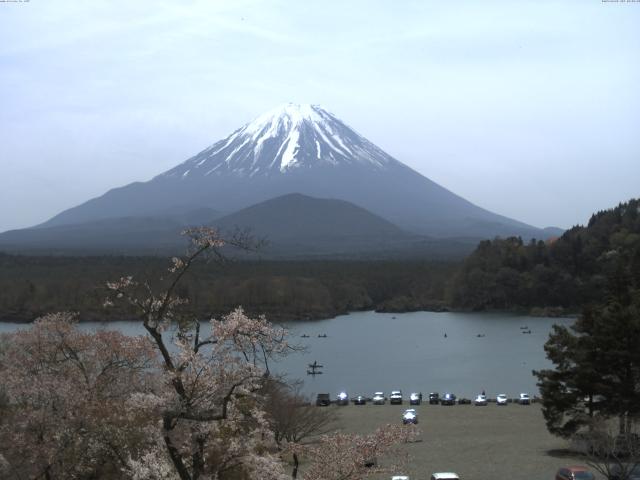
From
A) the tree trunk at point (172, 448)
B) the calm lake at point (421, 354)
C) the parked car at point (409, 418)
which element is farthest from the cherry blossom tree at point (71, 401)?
the calm lake at point (421, 354)

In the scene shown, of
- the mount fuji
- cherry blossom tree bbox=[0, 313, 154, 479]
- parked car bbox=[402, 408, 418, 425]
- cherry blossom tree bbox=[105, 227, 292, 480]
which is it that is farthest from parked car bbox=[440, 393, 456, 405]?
the mount fuji

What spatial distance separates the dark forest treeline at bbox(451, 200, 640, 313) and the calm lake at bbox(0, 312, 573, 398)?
373 cm

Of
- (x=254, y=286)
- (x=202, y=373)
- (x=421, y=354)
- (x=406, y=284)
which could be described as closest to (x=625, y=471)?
(x=202, y=373)

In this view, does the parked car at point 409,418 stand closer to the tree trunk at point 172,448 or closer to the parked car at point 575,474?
the parked car at point 575,474

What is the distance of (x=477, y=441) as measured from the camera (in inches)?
513

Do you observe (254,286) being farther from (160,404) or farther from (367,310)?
(160,404)

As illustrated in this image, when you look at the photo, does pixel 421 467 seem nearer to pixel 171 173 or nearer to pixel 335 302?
pixel 335 302

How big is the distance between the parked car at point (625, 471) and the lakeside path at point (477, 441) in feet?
3.91

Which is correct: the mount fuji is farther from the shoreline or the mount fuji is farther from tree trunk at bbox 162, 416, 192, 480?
tree trunk at bbox 162, 416, 192, 480

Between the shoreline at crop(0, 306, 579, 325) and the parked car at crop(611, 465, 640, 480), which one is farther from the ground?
the parked car at crop(611, 465, 640, 480)

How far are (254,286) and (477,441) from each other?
3795cm

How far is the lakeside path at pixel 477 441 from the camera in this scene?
10820 millimetres

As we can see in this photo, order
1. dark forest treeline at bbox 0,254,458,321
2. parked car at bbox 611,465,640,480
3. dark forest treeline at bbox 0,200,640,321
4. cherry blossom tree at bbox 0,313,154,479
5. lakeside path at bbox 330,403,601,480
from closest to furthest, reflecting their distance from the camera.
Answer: cherry blossom tree at bbox 0,313,154,479 → parked car at bbox 611,465,640,480 → lakeside path at bbox 330,403,601,480 → dark forest treeline at bbox 0,254,458,321 → dark forest treeline at bbox 0,200,640,321

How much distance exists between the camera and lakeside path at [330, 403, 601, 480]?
1082 cm
